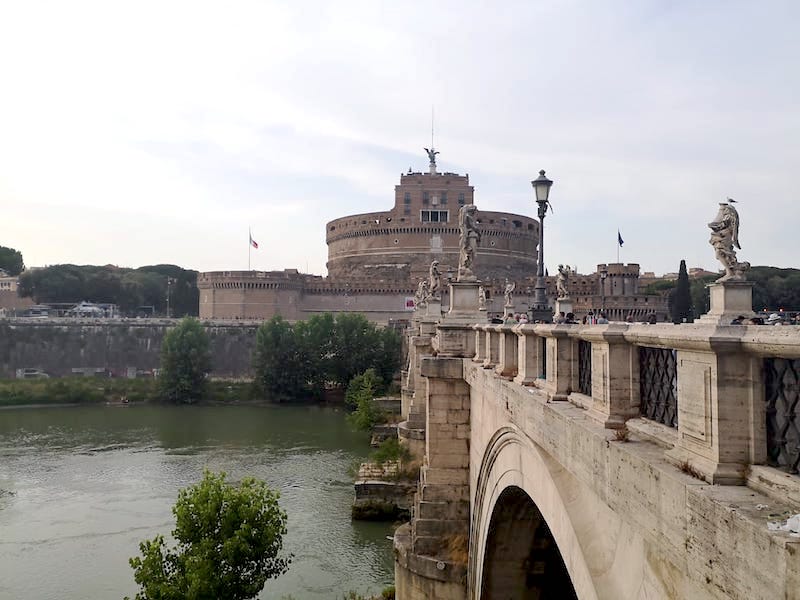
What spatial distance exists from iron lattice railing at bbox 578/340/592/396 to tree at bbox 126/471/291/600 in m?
6.92

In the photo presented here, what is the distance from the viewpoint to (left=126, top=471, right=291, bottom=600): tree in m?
9.80

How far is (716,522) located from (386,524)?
16.0 metres

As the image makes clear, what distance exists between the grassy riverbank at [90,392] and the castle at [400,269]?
12.5 m

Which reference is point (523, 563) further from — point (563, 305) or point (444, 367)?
point (563, 305)

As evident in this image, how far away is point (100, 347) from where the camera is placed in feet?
175

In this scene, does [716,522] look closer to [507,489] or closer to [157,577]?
[507,489]

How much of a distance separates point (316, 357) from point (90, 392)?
13588 millimetres

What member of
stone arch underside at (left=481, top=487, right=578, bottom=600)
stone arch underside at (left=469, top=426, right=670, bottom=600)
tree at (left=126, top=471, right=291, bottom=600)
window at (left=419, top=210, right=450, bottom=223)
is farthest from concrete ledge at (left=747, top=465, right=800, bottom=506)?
window at (left=419, top=210, right=450, bottom=223)

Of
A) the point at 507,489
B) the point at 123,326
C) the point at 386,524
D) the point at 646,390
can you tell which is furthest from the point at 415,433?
the point at 123,326

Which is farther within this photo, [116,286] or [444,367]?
[116,286]

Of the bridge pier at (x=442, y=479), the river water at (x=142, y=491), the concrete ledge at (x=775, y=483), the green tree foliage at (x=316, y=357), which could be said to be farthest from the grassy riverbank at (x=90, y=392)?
the concrete ledge at (x=775, y=483)

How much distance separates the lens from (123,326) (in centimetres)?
5403

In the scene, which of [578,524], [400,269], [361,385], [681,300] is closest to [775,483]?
[578,524]

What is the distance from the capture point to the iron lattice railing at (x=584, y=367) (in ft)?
15.9
